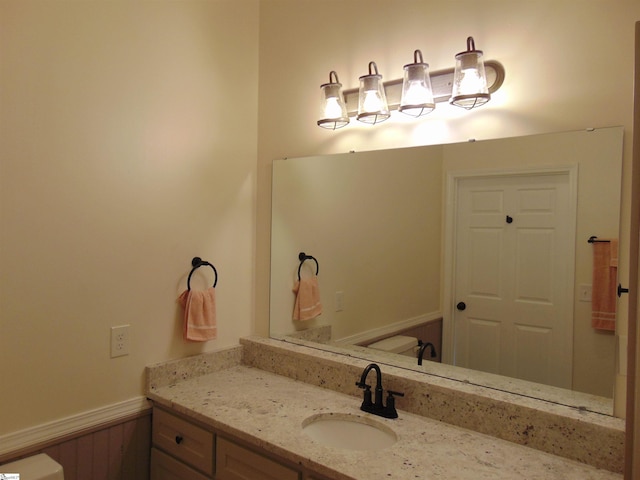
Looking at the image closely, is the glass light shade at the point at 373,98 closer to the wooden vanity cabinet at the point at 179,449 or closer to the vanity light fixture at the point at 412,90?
the vanity light fixture at the point at 412,90

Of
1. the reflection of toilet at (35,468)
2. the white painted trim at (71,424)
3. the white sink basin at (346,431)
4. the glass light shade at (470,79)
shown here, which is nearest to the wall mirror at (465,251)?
the glass light shade at (470,79)

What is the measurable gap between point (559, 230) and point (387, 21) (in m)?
1.08

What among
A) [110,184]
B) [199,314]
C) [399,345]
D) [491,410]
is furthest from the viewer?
[199,314]

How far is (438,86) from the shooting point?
172 centimetres

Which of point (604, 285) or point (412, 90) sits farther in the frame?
point (412, 90)

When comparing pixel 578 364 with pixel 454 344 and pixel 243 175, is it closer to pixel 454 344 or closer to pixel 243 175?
pixel 454 344

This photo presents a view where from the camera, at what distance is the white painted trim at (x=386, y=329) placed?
1820 millimetres

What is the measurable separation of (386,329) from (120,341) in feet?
3.57

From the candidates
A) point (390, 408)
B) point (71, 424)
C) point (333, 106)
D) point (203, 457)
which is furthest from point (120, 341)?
point (333, 106)

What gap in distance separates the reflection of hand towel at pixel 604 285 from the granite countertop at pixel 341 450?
433 mm

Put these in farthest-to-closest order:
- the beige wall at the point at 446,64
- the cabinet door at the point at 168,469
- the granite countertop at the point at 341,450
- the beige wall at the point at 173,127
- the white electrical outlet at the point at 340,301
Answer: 1. the white electrical outlet at the point at 340,301
2. the cabinet door at the point at 168,469
3. the beige wall at the point at 173,127
4. the beige wall at the point at 446,64
5. the granite countertop at the point at 341,450

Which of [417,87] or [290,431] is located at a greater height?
[417,87]

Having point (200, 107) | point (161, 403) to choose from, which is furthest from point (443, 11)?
point (161, 403)

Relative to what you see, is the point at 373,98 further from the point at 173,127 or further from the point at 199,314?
the point at 199,314
